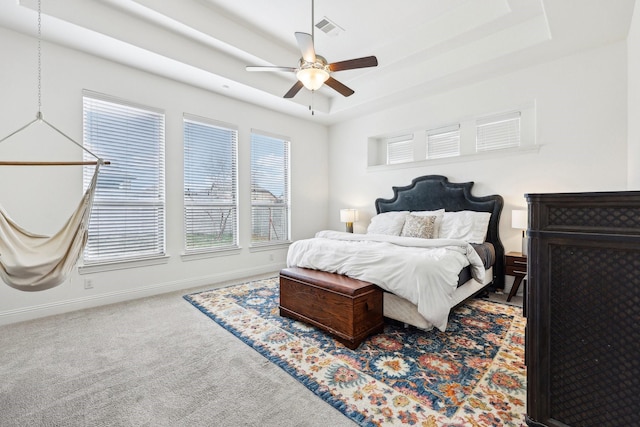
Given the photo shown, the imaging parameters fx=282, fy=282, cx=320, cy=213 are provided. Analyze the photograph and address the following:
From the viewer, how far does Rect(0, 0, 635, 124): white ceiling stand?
2676 mm

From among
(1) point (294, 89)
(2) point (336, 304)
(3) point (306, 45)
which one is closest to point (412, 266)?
(2) point (336, 304)

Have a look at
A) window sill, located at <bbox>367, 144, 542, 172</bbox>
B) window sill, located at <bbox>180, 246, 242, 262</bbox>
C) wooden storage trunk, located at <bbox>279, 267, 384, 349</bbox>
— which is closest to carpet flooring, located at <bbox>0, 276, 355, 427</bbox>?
wooden storage trunk, located at <bbox>279, 267, 384, 349</bbox>

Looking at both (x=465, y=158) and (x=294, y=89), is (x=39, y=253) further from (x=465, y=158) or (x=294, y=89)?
(x=465, y=158)

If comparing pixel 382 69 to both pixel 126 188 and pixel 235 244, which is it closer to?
pixel 235 244

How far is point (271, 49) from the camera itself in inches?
147

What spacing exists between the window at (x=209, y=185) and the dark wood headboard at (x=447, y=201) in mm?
2526

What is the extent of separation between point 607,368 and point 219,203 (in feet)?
14.0

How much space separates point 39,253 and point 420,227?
384cm

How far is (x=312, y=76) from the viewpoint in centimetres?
252

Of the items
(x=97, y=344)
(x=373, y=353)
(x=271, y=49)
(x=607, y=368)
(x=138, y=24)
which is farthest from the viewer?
(x=271, y=49)

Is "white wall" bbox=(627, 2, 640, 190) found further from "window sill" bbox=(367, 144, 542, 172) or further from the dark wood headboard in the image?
the dark wood headboard

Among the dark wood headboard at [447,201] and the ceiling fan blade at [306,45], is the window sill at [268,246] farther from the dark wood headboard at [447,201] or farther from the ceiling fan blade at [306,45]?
the ceiling fan blade at [306,45]

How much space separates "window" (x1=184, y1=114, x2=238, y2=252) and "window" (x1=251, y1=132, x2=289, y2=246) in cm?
36

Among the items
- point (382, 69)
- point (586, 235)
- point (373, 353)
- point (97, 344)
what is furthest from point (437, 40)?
point (97, 344)
